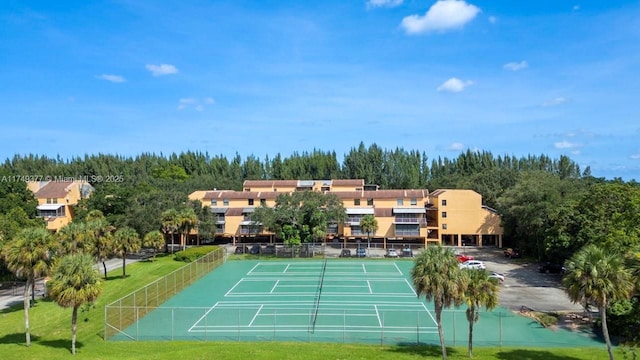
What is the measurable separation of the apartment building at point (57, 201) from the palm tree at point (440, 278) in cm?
6755

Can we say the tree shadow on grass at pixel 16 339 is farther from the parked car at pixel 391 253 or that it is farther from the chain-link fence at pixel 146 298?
the parked car at pixel 391 253

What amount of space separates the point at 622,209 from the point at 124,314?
4014cm

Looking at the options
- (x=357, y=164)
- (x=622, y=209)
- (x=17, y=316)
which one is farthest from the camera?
(x=357, y=164)

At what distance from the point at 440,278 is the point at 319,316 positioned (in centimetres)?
1237

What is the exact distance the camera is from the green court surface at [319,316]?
27.7 meters

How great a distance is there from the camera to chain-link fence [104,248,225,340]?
1129 inches

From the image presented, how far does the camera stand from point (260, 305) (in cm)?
3588

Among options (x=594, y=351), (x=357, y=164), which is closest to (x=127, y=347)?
(x=594, y=351)

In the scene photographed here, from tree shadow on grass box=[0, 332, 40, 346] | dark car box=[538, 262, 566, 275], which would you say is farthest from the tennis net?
dark car box=[538, 262, 566, 275]

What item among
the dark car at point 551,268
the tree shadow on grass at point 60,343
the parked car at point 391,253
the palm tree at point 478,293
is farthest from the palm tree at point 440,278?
the parked car at point 391,253

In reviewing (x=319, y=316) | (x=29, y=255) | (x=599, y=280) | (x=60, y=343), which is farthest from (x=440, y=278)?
(x=29, y=255)

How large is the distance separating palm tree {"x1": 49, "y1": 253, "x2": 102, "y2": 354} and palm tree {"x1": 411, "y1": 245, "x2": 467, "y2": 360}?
52.2 ft

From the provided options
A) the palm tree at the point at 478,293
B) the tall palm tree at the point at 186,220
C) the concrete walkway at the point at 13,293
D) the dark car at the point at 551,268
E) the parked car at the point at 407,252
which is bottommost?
the concrete walkway at the point at 13,293

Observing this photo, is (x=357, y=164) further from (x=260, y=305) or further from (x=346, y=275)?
(x=260, y=305)
